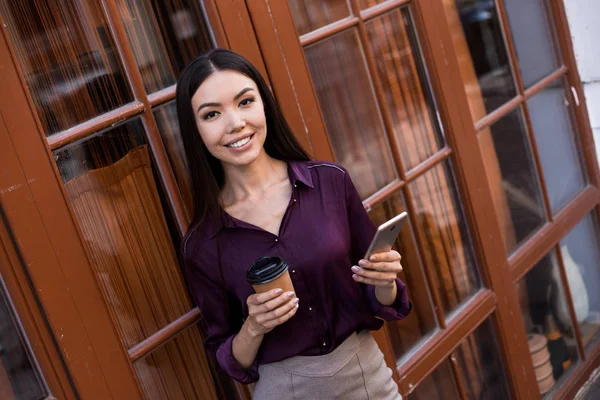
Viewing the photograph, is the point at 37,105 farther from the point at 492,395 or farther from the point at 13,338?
the point at 492,395

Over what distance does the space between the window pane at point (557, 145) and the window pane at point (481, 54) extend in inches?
11.1

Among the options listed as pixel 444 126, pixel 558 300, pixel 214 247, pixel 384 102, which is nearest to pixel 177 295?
pixel 214 247

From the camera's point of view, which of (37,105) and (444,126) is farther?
(444,126)

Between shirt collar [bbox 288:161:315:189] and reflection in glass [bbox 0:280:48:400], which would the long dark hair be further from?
reflection in glass [bbox 0:280:48:400]

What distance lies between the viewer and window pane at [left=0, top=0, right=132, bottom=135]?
6.09ft

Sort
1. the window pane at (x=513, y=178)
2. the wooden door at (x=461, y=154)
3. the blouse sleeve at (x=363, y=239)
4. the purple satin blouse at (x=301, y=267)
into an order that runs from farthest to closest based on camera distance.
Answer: the window pane at (x=513, y=178) < the wooden door at (x=461, y=154) < the blouse sleeve at (x=363, y=239) < the purple satin blouse at (x=301, y=267)

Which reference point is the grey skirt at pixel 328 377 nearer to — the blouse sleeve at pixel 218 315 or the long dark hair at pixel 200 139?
the blouse sleeve at pixel 218 315

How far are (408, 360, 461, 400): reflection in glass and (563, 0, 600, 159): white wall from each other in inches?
69.2

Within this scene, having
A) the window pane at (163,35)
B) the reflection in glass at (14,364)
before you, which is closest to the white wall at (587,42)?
the window pane at (163,35)

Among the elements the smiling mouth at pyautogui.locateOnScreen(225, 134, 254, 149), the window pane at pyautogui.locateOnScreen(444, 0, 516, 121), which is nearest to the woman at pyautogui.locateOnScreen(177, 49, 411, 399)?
the smiling mouth at pyautogui.locateOnScreen(225, 134, 254, 149)

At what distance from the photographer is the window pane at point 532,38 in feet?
11.7

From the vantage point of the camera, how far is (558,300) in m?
3.70

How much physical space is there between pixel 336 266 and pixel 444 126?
125 centimetres

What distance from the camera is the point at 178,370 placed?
2152 millimetres
